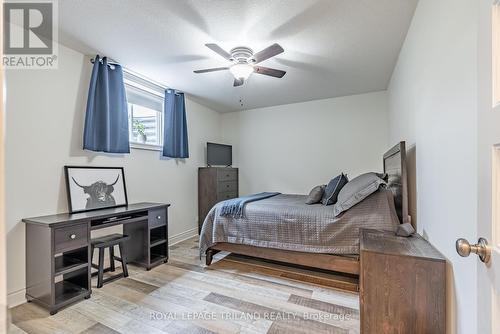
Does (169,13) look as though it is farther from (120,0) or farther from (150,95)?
(150,95)

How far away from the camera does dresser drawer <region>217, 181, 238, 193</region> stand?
4.28 m

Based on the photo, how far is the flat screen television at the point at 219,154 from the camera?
4508 mm

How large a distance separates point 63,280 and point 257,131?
12.3ft

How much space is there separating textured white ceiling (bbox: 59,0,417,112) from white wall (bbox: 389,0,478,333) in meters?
0.49

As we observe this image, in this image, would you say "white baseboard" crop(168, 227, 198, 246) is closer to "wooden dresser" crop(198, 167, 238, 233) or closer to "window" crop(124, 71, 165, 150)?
"wooden dresser" crop(198, 167, 238, 233)

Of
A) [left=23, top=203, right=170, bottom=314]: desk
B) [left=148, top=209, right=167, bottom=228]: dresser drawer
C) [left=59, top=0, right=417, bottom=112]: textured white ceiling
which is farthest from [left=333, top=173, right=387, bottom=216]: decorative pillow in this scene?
[left=23, top=203, right=170, bottom=314]: desk

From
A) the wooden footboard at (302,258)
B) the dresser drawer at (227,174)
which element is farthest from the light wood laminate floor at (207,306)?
the dresser drawer at (227,174)

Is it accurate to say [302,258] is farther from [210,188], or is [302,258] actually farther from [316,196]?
[210,188]

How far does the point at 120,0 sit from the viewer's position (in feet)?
5.82

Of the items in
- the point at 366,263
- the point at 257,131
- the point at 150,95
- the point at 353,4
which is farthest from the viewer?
the point at 257,131

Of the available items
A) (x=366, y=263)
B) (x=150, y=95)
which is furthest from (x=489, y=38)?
(x=150, y=95)

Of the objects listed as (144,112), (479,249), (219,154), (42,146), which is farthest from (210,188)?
(479,249)

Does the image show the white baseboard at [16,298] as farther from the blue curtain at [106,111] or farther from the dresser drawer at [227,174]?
the dresser drawer at [227,174]

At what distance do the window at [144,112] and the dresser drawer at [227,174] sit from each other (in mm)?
1146
